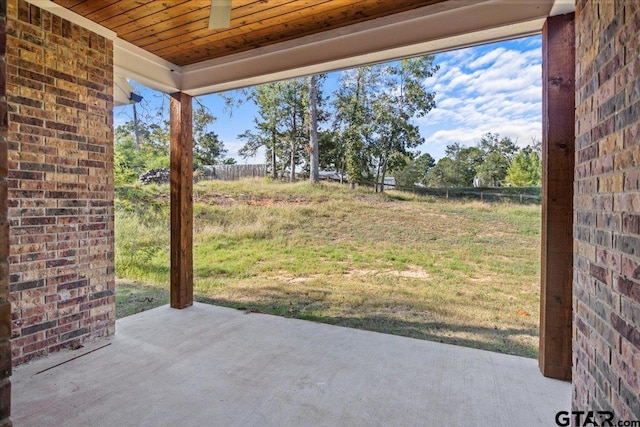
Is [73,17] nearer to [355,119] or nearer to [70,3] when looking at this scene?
[70,3]

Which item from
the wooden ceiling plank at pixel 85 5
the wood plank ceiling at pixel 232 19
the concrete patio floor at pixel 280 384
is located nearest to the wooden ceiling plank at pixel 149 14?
the wood plank ceiling at pixel 232 19

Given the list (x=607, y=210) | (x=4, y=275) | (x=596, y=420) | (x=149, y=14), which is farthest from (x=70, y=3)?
(x=596, y=420)

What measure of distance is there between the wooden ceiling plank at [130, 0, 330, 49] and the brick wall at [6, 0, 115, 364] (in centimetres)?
38

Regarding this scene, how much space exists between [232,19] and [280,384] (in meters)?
2.81

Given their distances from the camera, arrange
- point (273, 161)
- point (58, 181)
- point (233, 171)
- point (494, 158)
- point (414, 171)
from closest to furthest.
A: point (58, 181)
point (494, 158)
point (414, 171)
point (273, 161)
point (233, 171)

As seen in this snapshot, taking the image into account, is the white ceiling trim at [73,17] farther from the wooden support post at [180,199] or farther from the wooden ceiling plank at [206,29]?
the wooden support post at [180,199]

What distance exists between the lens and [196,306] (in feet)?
12.9

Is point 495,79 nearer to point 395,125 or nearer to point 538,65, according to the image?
point 538,65

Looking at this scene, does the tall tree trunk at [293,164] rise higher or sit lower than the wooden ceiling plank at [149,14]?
lower

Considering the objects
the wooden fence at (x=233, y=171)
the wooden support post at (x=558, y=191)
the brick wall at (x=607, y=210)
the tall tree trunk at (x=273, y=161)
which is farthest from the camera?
the wooden fence at (x=233, y=171)

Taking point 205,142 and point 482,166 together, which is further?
point 205,142

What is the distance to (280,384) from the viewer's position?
2.23 m

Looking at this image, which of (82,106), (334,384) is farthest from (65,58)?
(334,384)

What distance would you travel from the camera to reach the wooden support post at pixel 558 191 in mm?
2227
